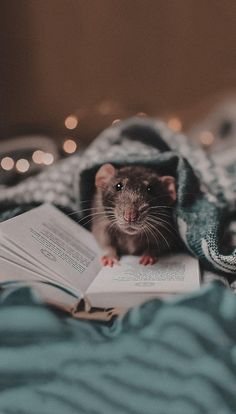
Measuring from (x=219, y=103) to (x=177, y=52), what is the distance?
0.21m

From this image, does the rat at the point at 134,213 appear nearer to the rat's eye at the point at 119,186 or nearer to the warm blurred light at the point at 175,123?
the rat's eye at the point at 119,186

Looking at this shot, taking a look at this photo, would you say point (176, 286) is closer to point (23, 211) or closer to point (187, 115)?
point (23, 211)

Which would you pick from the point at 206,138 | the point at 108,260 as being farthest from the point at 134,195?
the point at 206,138

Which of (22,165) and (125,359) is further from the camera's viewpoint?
(22,165)

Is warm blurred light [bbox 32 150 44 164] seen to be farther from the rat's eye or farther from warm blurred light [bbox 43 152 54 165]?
the rat's eye

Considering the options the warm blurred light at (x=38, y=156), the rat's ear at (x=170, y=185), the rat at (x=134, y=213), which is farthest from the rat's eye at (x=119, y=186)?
the warm blurred light at (x=38, y=156)

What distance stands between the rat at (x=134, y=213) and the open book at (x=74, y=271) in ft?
0.10

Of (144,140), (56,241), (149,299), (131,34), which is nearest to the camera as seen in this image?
(149,299)

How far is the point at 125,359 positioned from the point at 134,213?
0.41m

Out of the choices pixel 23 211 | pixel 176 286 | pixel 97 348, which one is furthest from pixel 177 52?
pixel 97 348

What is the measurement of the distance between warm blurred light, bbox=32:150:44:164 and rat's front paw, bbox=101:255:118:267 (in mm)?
553

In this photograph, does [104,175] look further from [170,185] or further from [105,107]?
[105,107]

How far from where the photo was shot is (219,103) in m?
1.56

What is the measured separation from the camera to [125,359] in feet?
2.20
